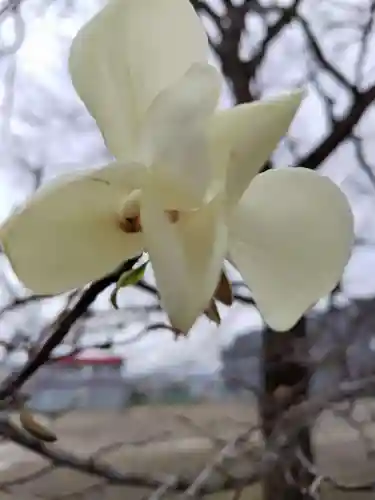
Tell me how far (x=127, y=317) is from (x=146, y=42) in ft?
2.32

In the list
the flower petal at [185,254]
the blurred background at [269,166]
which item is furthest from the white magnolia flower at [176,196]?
the blurred background at [269,166]

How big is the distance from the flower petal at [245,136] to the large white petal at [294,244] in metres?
0.02

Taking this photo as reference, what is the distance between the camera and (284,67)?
1.02m

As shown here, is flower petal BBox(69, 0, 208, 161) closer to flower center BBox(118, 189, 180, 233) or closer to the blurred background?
flower center BBox(118, 189, 180, 233)

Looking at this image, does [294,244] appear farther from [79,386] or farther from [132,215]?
[79,386]

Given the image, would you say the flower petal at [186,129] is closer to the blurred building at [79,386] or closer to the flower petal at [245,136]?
the flower petal at [245,136]

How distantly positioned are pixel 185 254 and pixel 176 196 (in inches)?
0.5

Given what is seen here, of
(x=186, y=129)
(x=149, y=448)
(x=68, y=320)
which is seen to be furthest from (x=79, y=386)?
(x=186, y=129)

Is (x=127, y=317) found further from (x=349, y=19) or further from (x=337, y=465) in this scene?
(x=349, y=19)

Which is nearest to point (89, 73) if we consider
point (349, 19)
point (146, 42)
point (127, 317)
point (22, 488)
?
point (146, 42)

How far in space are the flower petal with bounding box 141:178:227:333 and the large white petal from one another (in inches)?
0.9

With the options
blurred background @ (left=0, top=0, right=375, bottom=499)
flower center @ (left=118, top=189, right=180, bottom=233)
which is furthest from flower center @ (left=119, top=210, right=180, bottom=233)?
blurred background @ (left=0, top=0, right=375, bottom=499)

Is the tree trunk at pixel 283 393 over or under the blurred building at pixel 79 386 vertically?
under

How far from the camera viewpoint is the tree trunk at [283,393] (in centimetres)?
83
